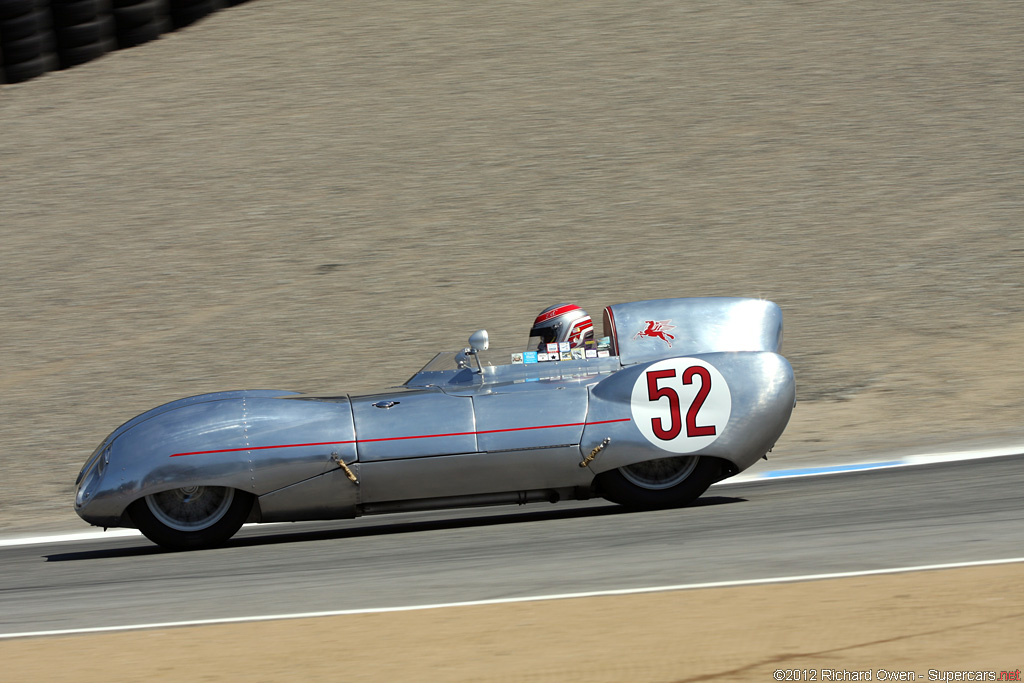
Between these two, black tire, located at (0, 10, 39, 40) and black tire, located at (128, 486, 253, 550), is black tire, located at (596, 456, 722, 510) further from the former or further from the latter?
black tire, located at (0, 10, 39, 40)

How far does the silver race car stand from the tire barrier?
13061 mm

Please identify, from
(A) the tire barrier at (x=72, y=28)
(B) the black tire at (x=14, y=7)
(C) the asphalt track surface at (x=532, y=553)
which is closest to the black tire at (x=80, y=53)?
(A) the tire barrier at (x=72, y=28)

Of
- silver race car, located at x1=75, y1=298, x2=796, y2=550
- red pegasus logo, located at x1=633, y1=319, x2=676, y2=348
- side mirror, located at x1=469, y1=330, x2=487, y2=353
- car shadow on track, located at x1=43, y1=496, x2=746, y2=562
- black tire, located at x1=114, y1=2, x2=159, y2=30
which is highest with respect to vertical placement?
black tire, located at x1=114, y1=2, x2=159, y2=30

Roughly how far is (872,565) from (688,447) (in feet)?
6.45

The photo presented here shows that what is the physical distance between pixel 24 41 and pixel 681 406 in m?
15.5

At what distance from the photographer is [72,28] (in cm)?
1923

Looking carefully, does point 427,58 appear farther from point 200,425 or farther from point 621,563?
point 621,563

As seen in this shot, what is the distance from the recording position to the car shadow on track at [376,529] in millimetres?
7070

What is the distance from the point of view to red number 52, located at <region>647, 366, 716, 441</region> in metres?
6.83

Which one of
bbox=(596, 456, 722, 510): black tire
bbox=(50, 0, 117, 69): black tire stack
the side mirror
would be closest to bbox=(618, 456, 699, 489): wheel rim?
bbox=(596, 456, 722, 510): black tire

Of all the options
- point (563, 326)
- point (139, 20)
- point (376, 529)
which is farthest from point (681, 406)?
point (139, 20)

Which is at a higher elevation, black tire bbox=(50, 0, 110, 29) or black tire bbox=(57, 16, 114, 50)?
black tire bbox=(50, 0, 110, 29)

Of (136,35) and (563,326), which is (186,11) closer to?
(136,35)

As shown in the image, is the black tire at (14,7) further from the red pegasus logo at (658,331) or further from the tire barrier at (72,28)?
the red pegasus logo at (658,331)
